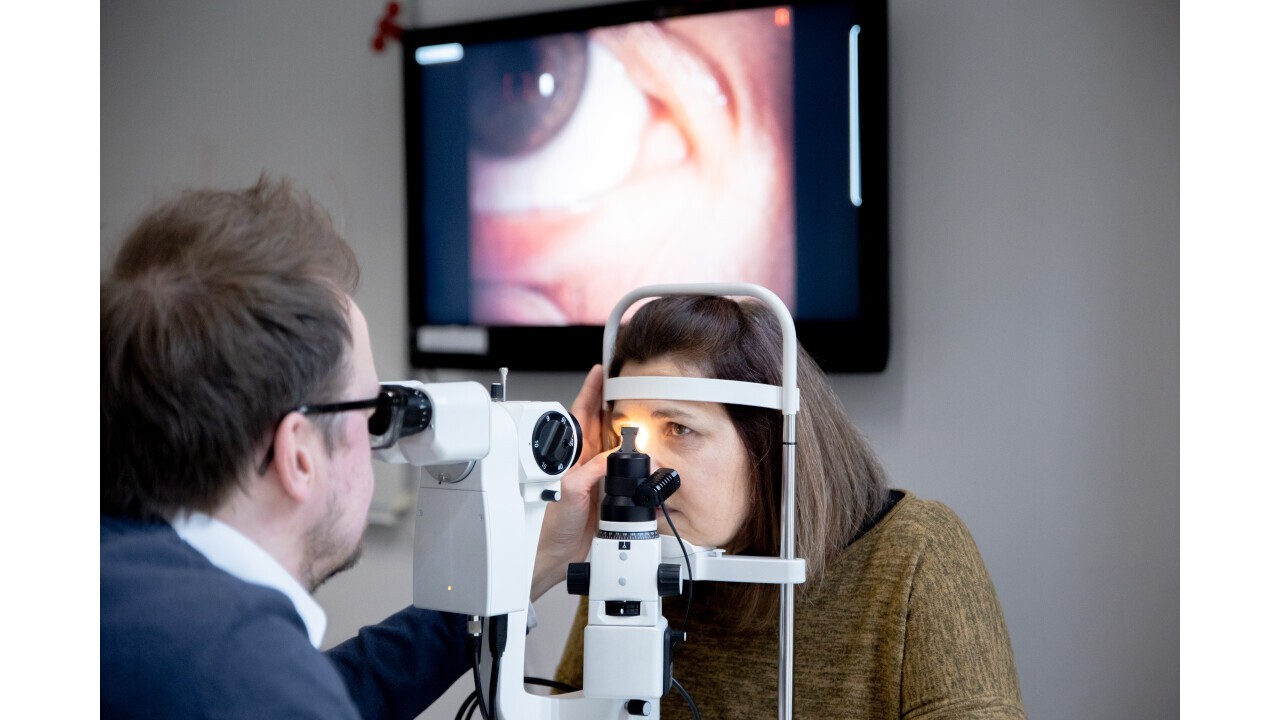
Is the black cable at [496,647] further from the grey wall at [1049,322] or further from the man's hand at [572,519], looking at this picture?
the grey wall at [1049,322]

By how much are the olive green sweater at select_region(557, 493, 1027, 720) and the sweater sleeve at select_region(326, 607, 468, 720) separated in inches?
13.3

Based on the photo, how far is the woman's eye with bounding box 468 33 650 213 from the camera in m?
2.13

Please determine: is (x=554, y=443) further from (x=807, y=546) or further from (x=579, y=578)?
(x=807, y=546)

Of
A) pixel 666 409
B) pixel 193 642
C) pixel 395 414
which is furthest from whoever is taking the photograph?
pixel 666 409

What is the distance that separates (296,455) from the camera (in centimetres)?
87

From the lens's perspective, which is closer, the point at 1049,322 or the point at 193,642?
the point at 193,642

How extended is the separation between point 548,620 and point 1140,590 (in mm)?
1251

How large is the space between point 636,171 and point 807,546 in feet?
3.25

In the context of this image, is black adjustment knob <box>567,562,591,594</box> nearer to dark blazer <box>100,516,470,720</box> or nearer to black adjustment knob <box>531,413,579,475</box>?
black adjustment knob <box>531,413,579,475</box>

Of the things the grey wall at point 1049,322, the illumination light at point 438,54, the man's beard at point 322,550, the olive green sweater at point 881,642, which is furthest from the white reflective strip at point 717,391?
the illumination light at point 438,54

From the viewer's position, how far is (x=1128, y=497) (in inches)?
70.7

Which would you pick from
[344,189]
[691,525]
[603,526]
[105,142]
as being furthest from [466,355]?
[105,142]

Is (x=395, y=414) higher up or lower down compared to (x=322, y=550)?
higher up

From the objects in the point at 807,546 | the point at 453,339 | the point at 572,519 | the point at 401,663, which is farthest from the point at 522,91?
the point at 401,663
